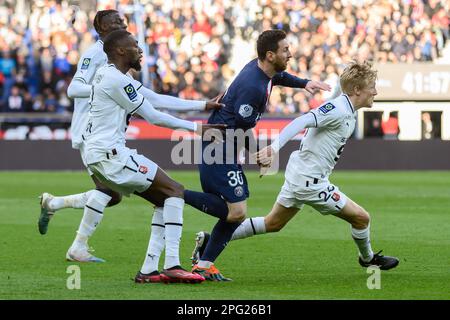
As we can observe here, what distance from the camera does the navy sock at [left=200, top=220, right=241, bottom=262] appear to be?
898 centimetres

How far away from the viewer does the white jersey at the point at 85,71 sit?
1034cm

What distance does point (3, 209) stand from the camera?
16734 mm

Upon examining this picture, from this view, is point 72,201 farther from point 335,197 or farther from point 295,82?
point 335,197

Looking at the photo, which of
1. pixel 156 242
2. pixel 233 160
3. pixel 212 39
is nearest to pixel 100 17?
pixel 233 160

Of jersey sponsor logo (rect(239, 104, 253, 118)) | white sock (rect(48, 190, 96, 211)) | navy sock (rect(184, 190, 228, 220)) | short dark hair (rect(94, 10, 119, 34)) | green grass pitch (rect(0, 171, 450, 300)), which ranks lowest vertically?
green grass pitch (rect(0, 171, 450, 300))

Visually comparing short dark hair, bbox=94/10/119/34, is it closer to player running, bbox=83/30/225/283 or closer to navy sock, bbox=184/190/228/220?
player running, bbox=83/30/225/283

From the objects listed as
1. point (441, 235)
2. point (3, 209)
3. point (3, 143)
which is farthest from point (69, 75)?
point (441, 235)

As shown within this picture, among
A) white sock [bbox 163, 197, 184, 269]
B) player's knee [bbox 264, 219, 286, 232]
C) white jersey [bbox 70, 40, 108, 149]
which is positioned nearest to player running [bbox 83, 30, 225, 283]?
white sock [bbox 163, 197, 184, 269]

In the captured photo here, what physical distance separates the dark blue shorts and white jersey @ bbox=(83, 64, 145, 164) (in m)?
0.79

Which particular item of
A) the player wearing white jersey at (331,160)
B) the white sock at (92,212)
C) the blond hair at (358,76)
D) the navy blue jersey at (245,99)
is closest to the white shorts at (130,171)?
the navy blue jersey at (245,99)

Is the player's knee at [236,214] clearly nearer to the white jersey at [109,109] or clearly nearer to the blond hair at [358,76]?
the white jersey at [109,109]

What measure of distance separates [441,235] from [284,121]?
15.8 metres

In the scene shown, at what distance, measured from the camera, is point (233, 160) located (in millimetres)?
8875

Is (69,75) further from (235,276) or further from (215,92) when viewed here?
(235,276)
